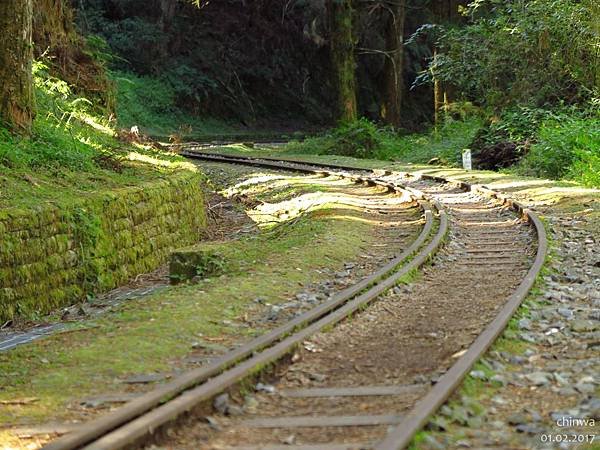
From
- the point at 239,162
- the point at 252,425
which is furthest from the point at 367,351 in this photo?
the point at 239,162

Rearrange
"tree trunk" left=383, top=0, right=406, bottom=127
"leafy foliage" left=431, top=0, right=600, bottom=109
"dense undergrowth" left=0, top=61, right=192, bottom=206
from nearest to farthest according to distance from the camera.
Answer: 1. "dense undergrowth" left=0, top=61, right=192, bottom=206
2. "leafy foliage" left=431, top=0, right=600, bottom=109
3. "tree trunk" left=383, top=0, right=406, bottom=127

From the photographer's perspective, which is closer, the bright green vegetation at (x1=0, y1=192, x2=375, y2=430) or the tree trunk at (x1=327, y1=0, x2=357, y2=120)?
the bright green vegetation at (x1=0, y1=192, x2=375, y2=430)

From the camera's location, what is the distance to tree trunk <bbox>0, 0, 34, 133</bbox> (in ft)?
46.6

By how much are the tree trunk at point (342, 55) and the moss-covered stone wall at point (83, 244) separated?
17.8m

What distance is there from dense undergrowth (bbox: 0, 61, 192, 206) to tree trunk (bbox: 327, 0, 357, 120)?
1257cm

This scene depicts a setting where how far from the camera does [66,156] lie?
584 inches

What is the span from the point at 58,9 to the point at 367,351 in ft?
56.2

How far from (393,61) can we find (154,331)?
96.7 ft

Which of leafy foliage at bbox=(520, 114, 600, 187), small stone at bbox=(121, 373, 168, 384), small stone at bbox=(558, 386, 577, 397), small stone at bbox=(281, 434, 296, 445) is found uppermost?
leafy foliage at bbox=(520, 114, 600, 187)

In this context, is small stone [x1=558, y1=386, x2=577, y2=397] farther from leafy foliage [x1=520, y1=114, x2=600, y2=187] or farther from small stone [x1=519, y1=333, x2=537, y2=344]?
leafy foliage [x1=520, y1=114, x2=600, y2=187]

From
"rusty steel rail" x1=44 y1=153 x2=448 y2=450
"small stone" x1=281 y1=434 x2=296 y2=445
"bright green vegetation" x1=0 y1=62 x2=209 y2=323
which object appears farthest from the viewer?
"bright green vegetation" x1=0 y1=62 x2=209 y2=323

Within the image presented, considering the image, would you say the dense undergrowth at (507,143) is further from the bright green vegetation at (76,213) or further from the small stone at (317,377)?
the small stone at (317,377)

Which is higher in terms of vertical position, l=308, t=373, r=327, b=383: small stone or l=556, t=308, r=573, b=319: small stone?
l=308, t=373, r=327, b=383: small stone

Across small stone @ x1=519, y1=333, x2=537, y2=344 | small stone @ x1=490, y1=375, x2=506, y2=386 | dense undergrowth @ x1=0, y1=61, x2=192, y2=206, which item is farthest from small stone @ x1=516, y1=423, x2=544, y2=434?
dense undergrowth @ x1=0, y1=61, x2=192, y2=206
